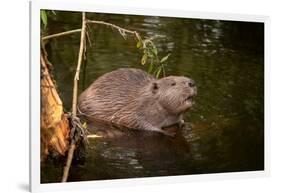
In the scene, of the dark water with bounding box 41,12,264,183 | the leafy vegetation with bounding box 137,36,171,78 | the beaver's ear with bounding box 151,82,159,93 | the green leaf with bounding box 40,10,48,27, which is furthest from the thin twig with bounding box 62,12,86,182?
the beaver's ear with bounding box 151,82,159,93

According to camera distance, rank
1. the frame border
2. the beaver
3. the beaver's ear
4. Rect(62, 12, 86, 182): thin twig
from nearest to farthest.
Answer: the frame border → Rect(62, 12, 86, 182): thin twig → the beaver → the beaver's ear

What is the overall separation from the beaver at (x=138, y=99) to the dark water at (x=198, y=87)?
57mm

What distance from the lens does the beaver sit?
13.7 feet

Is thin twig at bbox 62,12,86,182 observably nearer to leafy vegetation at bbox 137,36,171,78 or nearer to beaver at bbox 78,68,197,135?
beaver at bbox 78,68,197,135

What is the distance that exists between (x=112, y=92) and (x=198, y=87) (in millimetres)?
607

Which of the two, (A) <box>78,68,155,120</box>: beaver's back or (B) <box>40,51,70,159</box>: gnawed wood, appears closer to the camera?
(B) <box>40,51,70,159</box>: gnawed wood

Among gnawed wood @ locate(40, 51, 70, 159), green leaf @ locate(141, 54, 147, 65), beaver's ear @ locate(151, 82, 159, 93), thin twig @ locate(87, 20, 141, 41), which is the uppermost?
thin twig @ locate(87, 20, 141, 41)

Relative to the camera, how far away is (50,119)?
397 centimetres

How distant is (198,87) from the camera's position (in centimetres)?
443

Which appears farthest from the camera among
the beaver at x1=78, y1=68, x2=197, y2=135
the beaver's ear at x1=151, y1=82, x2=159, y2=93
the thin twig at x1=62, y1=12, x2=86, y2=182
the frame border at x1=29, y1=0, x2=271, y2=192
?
the beaver's ear at x1=151, y1=82, x2=159, y2=93

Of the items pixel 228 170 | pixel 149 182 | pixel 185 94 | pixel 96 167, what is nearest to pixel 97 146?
pixel 96 167

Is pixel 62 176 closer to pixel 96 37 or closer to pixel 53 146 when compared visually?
pixel 53 146

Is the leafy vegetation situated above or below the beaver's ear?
above

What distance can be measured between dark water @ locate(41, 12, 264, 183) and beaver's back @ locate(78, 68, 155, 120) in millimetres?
51
